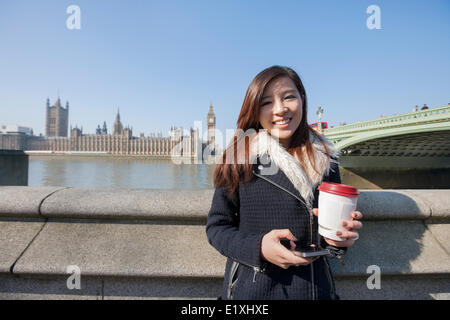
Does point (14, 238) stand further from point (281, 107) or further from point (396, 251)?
point (396, 251)

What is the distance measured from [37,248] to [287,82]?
4.59ft

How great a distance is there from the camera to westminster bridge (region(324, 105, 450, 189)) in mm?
12766

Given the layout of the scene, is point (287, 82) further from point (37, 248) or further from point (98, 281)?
point (37, 248)

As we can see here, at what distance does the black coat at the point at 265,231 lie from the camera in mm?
816

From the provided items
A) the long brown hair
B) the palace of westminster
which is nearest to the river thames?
the long brown hair

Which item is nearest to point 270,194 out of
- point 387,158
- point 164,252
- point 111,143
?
point 164,252

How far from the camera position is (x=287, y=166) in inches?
35.1

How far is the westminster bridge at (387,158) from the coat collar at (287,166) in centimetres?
1252

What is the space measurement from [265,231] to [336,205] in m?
0.27

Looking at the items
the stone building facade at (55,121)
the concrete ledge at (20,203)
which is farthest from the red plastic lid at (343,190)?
the stone building facade at (55,121)

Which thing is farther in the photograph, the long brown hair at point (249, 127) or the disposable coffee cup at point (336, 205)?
the long brown hair at point (249, 127)

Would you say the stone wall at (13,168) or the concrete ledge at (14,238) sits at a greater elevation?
the stone wall at (13,168)

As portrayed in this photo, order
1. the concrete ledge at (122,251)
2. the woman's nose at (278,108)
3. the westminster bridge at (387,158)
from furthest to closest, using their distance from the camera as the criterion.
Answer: the westminster bridge at (387,158)
the concrete ledge at (122,251)
the woman's nose at (278,108)

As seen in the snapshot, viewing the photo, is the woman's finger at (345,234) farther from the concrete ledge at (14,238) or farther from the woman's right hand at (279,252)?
the concrete ledge at (14,238)
